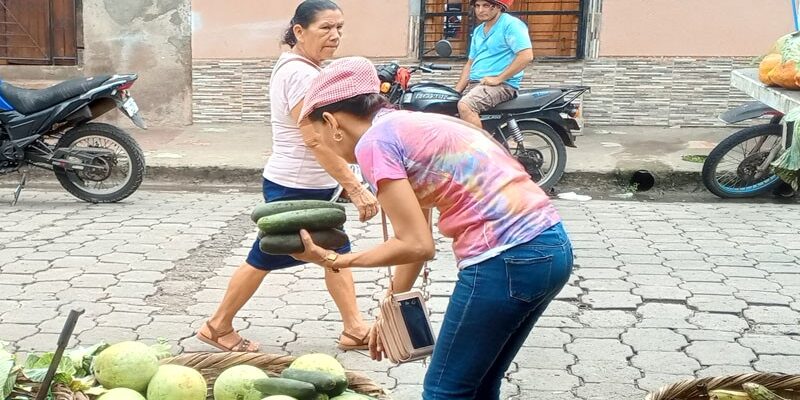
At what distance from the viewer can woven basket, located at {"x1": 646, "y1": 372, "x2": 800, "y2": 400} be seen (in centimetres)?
283

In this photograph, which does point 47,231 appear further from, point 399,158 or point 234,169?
point 399,158

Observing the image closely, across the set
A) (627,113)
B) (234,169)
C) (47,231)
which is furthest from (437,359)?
(627,113)

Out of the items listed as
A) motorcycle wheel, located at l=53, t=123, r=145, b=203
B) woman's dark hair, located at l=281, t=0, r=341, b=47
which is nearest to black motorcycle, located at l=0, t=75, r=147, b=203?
motorcycle wheel, located at l=53, t=123, r=145, b=203

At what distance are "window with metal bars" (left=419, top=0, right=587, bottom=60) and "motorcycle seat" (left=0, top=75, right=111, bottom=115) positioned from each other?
410 centimetres

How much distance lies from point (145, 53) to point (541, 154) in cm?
493

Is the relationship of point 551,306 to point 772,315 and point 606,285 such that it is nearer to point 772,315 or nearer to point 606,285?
point 606,285

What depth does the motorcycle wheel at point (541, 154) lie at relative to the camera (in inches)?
310

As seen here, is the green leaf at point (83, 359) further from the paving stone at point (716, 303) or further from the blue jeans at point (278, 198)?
the paving stone at point (716, 303)

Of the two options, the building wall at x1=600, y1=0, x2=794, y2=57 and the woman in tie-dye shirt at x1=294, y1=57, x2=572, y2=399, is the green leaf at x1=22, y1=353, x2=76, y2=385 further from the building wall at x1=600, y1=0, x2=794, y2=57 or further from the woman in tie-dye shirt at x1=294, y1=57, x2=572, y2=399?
the building wall at x1=600, y1=0, x2=794, y2=57

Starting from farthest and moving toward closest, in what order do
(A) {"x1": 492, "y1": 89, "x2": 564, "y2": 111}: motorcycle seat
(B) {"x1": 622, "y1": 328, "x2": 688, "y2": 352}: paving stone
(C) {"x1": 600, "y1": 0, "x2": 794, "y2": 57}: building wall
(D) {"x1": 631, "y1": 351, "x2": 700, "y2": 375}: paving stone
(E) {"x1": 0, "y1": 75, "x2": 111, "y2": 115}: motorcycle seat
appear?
(C) {"x1": 600, "y1": 0, "x2": 794, "y2": 57}: building wall
(A) {"x1": 492, "y1": 89, "x2": 564, "y2": 111}: motorcycle seat
(E) {"x1": 0, "y1": 75, "x2": 111, "y2": 115}: motorcycle seat
(B) {"x1": 622, "y1": 328, "x2": 688, "y2": 352}: paving stone
(D) {"x1": 631, "y1": 351, "x2": 700, "y2": 375}: paving stone

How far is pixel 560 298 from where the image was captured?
497 cm

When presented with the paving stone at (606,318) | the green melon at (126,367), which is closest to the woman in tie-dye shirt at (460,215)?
the green melon at (126,367)

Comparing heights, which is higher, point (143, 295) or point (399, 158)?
point (399, 158)

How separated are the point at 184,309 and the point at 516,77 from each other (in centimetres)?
414
